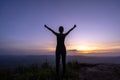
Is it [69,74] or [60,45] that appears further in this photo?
[69,74]

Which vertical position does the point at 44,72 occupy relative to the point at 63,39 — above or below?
below

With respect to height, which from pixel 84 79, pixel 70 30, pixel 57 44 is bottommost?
pixel 84 79

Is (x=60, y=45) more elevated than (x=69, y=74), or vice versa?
(x=60, y=45)

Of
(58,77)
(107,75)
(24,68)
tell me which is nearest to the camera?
(58,77)

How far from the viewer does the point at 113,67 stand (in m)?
13.5

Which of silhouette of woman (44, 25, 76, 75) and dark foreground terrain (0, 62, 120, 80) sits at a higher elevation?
silhouette of woman (44, 25, 76, 75)

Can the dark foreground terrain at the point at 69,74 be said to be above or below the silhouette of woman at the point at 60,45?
below

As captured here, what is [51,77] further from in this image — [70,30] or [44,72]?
[70,30]

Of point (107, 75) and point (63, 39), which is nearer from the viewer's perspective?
point (63, 39)

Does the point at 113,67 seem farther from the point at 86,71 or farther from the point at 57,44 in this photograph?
the point at 57,44

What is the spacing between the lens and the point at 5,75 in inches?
463

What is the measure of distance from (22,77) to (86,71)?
3883 millimetres

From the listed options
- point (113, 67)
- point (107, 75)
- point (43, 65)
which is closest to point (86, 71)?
point (107, 75)

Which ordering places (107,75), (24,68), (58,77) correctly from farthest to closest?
(24,68)
(107,75)
(58,77)
